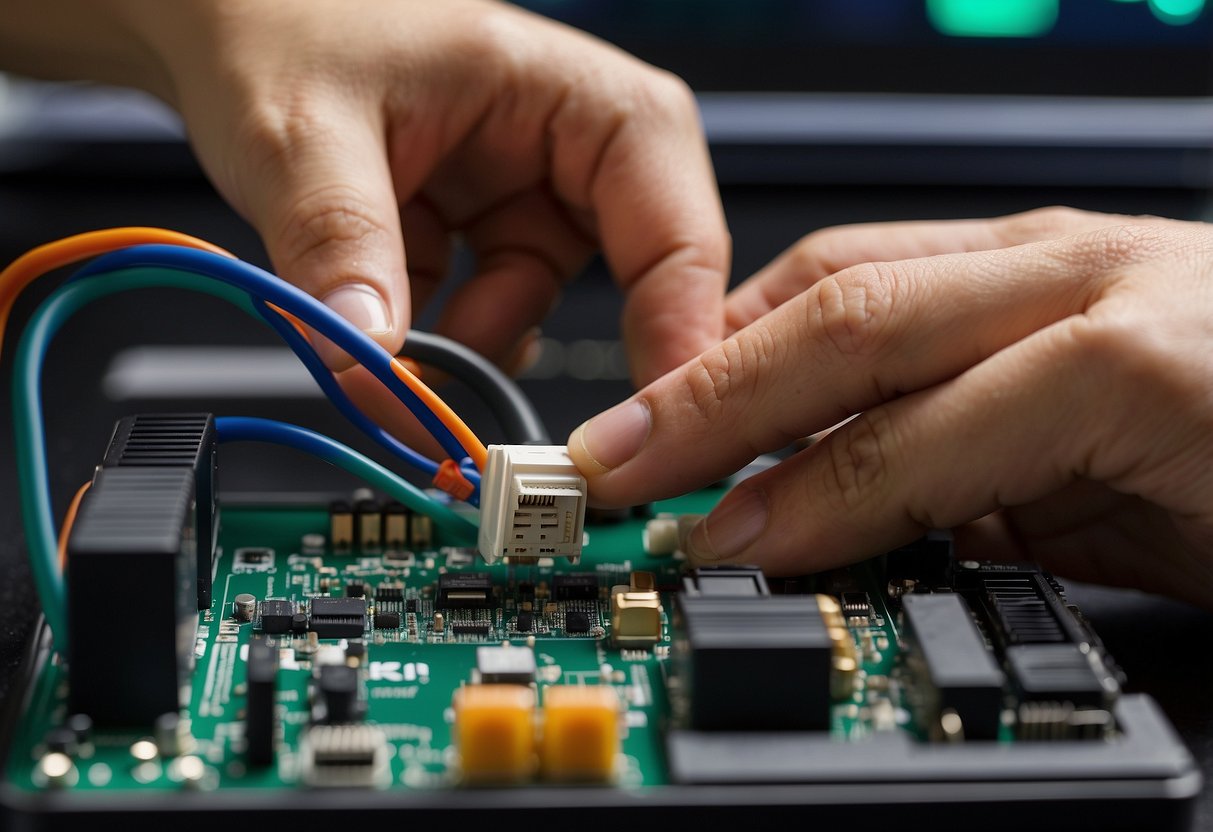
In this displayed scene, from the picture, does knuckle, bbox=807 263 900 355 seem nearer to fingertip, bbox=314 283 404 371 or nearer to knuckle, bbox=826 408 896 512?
knuckle, bbox=826 408 896 512

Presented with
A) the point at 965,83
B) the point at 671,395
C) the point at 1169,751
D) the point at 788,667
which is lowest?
the point at 1169,751

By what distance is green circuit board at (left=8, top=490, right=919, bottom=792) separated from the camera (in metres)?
1.30

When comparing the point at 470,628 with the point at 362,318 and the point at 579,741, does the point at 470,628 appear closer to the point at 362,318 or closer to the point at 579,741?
the point at 579,741

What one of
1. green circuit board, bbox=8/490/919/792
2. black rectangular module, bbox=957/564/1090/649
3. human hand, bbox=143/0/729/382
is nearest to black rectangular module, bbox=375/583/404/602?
green circuit board, bbox=8/490/919/792

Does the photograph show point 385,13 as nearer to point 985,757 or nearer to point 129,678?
point 129,678

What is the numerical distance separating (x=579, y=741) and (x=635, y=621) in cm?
32

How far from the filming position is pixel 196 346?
3287 millimetres

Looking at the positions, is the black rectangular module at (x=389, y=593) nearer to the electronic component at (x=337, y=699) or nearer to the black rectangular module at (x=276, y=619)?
the black rectangular module at (x=276, y=619)

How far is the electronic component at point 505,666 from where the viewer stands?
145 centimetres

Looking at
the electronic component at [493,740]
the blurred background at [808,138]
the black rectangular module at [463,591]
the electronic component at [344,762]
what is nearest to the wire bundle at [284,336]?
the black rectangular module at [463,591]

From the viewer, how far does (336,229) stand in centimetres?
197

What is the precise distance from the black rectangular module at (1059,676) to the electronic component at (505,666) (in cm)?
49

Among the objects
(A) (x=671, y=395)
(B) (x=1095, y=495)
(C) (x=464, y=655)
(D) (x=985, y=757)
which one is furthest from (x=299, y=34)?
(D) (x=985, y=757)

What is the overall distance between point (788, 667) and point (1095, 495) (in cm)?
78
